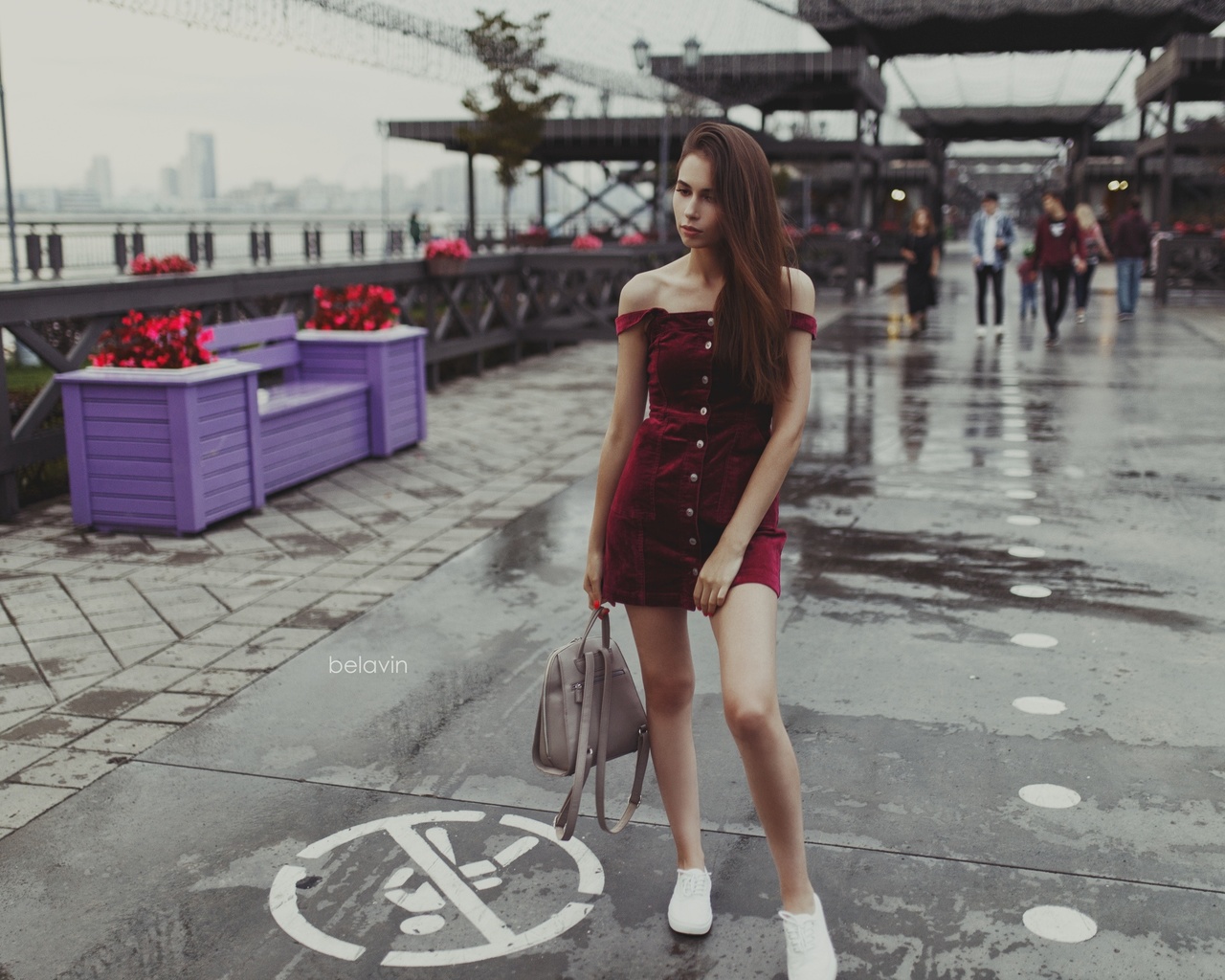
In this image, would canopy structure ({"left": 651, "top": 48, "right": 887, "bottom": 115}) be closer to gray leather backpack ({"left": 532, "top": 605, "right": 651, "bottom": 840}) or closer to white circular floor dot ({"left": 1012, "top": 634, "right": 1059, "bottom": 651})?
white circular floor dot ({"left": 1012, "top": 634, "right": 1059, "bottom": 651})

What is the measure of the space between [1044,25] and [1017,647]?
23.6 meters

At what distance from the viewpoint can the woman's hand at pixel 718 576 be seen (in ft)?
8.30

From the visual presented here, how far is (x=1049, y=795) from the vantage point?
11.3ft

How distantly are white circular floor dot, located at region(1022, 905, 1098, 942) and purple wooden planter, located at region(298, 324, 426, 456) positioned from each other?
6172mm

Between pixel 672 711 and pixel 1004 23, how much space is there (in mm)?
24907

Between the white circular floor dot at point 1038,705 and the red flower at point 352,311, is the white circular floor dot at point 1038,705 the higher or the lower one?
the lower one

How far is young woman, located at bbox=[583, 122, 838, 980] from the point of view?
2.52 meters

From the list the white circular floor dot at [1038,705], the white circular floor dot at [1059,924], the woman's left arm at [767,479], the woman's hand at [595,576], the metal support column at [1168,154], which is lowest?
the white circular floor dot at [1059,924]

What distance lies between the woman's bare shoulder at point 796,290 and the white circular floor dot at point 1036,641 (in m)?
2.47

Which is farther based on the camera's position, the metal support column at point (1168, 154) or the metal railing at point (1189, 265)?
the metal support column at point (1168, 154)

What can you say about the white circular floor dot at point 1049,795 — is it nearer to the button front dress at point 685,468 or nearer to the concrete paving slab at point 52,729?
the button front dress at point 685,468

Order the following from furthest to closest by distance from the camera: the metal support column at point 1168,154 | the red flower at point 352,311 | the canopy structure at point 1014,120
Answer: the canopy structure at point 1014,120 < the metal support column at point 1168,154 < the red flower at point 352,311

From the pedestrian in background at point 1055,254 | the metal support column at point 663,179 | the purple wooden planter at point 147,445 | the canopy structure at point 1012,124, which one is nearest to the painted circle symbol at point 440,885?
the purple wooden planter at point 147,445

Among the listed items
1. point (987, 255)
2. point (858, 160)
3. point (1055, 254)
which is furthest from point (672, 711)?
point (858, 160)
